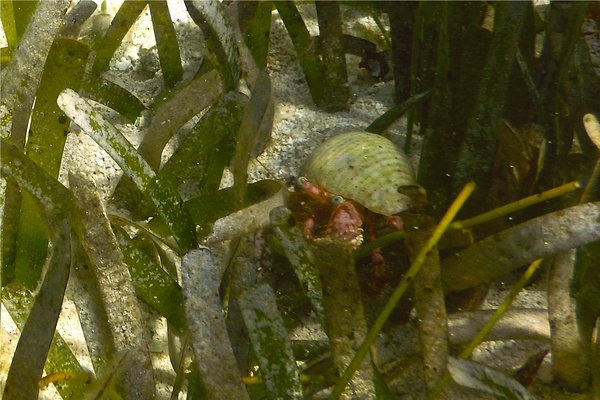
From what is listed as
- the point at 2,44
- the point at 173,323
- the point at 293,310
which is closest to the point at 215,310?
the point at 173,323

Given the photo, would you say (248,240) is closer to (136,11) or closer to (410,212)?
(410,212)

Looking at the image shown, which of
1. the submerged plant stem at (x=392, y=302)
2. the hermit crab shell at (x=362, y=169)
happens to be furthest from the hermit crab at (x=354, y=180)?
the submerged plant stem at (x=392, y=302)

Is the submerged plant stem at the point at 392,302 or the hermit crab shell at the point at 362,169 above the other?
the hermit crab shell at the point at 362,169

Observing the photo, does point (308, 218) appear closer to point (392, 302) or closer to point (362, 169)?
point (362, 169)

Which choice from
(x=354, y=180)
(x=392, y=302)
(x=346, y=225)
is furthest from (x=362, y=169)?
(x=392, y=302)

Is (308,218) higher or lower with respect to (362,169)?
lower

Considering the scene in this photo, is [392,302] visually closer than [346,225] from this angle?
Yes

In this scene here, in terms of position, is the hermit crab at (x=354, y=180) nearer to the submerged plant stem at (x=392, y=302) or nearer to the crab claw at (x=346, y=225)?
the crab claw at (x=346, y=225)
